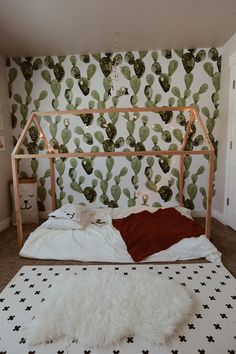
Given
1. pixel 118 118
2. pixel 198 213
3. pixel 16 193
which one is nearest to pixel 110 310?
pixel 16 193

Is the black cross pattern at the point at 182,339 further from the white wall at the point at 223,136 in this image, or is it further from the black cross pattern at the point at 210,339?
the white wall at the point at 223,136

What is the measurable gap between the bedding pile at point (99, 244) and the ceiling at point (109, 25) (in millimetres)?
2047

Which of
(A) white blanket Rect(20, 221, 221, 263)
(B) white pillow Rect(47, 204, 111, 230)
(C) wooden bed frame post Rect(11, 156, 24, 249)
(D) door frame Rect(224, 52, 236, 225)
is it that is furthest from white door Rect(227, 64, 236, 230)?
(C) wooden bed frame post Rect(11, 156, 24, 249)

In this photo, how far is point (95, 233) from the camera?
7.65ft

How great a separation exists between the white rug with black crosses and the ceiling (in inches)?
95.2

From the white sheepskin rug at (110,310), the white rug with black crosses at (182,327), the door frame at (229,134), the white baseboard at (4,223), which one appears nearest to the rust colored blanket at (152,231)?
the white rug with black crosses at (182,327)

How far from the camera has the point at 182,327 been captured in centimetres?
131

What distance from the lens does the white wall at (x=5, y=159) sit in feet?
10.3

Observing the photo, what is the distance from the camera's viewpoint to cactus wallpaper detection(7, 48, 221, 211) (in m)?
3.23

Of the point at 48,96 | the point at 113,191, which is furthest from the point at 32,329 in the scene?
the point at 48,96

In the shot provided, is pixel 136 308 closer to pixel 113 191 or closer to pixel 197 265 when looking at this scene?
pixel 197 265

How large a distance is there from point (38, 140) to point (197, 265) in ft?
9.04

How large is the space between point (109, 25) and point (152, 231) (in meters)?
2.28

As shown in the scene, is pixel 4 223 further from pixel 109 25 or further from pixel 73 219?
pixel 109 25
